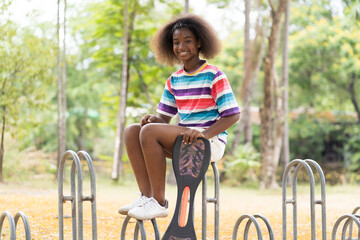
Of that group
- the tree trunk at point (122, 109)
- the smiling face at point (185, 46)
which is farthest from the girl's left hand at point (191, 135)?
the tree trunk at point (122, 109)

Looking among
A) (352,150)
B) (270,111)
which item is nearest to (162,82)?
(270,111)

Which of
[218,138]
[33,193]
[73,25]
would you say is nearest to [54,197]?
[33,193]

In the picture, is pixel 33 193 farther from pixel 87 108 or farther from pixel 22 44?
pixel 87 108

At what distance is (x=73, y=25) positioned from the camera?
54.1 ft

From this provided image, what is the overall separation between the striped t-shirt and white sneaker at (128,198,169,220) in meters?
0.60

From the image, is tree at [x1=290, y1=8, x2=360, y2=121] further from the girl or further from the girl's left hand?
the girl's left hand

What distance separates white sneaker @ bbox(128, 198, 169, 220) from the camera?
3.22 meters

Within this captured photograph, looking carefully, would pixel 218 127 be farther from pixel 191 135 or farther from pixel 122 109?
pixel 122 109

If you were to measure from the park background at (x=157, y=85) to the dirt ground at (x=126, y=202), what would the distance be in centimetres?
35

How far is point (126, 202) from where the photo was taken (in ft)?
28.7

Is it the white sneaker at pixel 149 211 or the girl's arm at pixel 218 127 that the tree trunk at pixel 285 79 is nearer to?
the girl's arm at pixel 218 127

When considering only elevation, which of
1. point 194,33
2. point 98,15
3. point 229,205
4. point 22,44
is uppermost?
point 98,15

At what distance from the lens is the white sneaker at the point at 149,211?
322cm

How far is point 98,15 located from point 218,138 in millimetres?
10544
